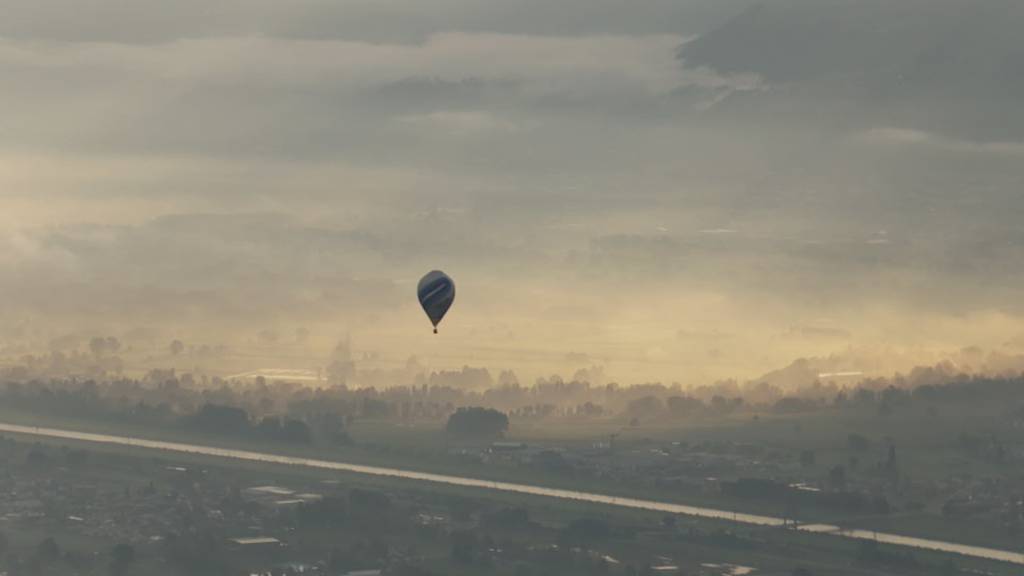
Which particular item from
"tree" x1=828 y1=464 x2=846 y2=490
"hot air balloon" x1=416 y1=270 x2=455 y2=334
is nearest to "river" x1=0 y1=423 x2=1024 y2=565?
"tree" x1=828 y1=464 x2=846 y2=490

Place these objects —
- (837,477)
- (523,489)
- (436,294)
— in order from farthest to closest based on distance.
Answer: (523,489) < (837,477) < (436,294)

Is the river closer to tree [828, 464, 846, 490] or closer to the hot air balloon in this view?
tree [828, 464, 846, 490]

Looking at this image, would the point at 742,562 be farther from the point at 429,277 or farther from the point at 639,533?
the point at 429,277

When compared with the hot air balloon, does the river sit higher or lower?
lower

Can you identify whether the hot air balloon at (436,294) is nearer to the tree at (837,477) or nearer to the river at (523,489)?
the river at (523,489)

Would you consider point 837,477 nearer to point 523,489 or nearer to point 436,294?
point 523,489
